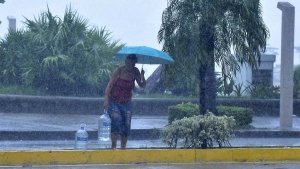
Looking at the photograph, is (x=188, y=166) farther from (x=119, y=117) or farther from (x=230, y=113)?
(x=230, y=113)

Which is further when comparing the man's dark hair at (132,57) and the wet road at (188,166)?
the man's dark hair at (132,57)

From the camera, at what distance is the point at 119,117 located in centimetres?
1334

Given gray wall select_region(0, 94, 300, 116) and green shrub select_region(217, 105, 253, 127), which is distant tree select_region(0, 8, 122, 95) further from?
green shrub select_region(217, 105, 253, 127)

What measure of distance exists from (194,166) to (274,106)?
12.3 m

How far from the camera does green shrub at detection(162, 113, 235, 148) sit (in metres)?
13.4

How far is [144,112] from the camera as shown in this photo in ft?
80.1

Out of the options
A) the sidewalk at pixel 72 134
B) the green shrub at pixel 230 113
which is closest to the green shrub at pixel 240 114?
the green shrub at pixel 230 113

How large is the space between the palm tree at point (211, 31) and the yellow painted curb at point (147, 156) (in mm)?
2786

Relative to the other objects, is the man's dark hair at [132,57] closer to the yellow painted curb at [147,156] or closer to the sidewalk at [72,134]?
the yellow painted curb at [147,156]

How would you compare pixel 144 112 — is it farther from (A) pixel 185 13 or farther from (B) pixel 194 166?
(B) pixel 194 166

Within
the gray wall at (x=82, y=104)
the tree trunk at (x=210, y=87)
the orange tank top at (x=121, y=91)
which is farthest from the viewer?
the gray wall at (x=82, y=104)

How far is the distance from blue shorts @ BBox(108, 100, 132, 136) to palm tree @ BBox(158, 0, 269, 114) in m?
2.50

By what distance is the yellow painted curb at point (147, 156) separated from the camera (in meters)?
12.9

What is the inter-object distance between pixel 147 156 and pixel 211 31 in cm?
338
